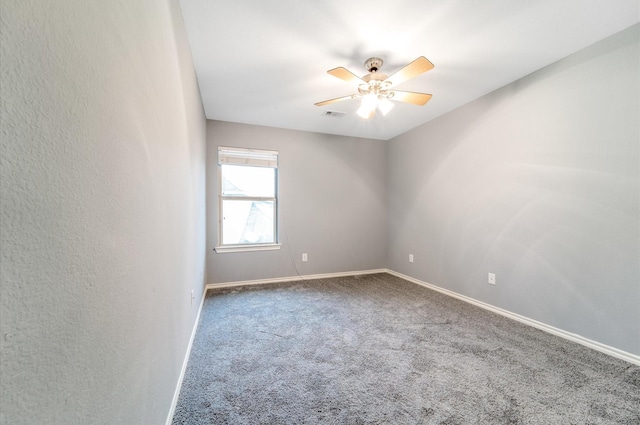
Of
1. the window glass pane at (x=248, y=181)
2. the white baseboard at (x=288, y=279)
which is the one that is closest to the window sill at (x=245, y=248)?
the white baseboard at (x=288, y=279)

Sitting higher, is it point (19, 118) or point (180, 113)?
point (180, 113)

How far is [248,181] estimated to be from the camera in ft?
12.4

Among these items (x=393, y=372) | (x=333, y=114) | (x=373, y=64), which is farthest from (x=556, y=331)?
(x=333, y=114)

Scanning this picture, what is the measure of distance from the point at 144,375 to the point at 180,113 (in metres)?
1.41

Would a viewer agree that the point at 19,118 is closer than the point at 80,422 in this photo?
Yes

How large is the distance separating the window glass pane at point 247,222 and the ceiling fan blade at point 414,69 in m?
2.45

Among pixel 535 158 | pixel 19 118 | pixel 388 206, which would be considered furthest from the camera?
pixel 388 206

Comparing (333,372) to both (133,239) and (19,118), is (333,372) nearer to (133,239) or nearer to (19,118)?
(133,239)

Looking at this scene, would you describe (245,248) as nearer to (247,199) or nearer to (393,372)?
(247,199)

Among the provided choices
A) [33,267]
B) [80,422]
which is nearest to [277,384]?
[80,422]

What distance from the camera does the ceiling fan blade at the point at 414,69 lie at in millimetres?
1831

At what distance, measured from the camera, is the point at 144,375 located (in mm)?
917

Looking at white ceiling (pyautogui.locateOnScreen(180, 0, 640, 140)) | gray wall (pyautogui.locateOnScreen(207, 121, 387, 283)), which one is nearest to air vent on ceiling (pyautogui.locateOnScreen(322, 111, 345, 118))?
white ceiling (pyautogui.locateOnScreen(180, 0, 640, 140))

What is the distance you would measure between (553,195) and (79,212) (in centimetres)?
312
